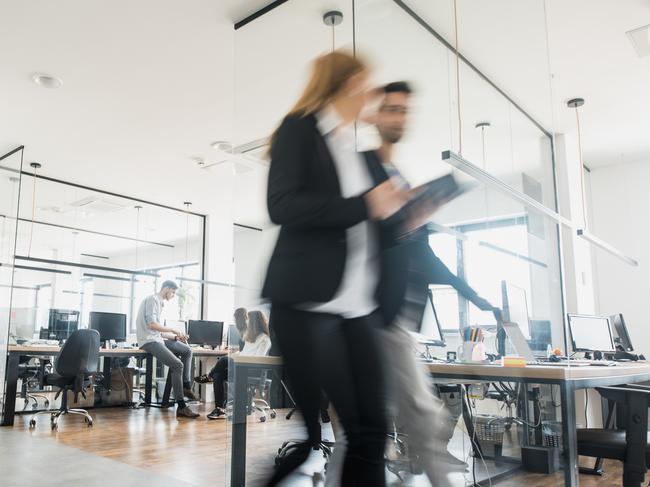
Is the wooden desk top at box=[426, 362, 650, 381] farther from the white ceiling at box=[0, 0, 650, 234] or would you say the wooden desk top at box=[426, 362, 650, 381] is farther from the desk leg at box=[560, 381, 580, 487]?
the white ceiling at box=[0, 0, 650, 234]

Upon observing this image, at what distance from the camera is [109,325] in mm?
6840

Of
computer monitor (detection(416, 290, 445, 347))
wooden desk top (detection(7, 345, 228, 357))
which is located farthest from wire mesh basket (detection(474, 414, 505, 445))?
wooden desk top (detection(7, 345, 228, 357))

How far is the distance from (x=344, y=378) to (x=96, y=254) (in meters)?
8.22

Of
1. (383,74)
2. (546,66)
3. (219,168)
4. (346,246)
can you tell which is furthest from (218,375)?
(346,246)

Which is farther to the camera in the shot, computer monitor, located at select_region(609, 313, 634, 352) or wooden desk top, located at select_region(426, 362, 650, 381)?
computer monitor, located at select_region(609, 313, 634, 352)

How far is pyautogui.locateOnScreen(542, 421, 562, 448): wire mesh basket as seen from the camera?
7.31ft

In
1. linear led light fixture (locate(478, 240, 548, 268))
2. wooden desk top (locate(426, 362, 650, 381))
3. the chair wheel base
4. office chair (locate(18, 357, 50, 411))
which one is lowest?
the chair wheel base

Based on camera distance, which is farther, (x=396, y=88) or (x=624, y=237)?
(x=624, y=237)

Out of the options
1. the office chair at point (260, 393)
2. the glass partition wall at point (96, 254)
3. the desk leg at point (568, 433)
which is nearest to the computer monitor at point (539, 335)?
the desk leg at point (568, 433)

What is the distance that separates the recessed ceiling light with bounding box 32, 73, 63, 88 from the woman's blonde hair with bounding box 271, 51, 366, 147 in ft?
12.9

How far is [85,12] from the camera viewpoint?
355cm

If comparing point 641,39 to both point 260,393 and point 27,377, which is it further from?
point 27,377

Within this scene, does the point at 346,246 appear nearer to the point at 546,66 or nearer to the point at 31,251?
the point at 546,66

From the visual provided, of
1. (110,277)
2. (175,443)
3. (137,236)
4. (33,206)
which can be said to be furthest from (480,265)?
(137,236)
